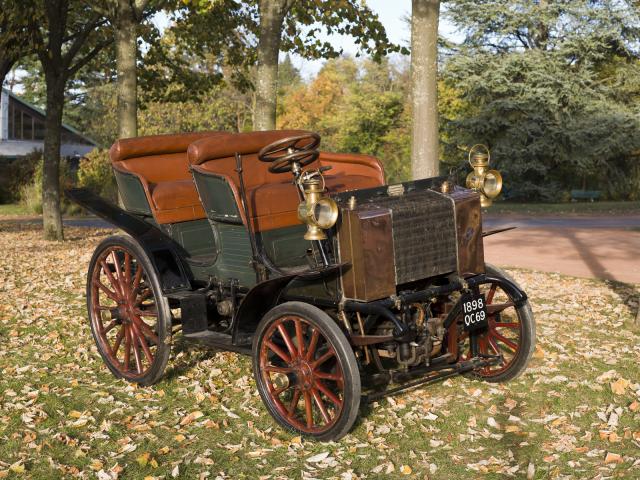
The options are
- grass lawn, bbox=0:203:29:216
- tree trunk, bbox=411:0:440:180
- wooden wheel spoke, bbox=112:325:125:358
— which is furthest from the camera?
grass lawn, bbox=0:203:29:216

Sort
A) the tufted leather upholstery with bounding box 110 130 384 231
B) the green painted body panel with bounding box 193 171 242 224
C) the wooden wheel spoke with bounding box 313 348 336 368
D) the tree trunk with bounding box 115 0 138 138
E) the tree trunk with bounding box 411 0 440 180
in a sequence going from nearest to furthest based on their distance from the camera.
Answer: the wooden wheel spoke with bounding box 313 348 336 368 < the green painted body panel with bounding box 193 171 242 224 < the tufted leather upholstery with bounding box 110 130 384 231 < the tree trunk with bounding box 411 0 440 180 < the tree trunk with bounding box 115 0 138 138

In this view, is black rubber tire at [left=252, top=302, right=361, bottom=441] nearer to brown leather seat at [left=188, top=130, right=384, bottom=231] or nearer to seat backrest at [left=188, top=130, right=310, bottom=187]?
brown leather seat at [left=188, top=130, right=384, bottom=231]

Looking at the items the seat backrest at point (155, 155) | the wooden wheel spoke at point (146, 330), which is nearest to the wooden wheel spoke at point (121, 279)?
the wooden wheel spoke at point (146, 330)

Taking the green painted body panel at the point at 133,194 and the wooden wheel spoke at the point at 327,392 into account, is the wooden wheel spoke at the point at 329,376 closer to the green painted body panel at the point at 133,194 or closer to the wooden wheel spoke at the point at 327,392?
the wooden wheel spoke at the point at 327,392

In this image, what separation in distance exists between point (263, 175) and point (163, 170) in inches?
40.0

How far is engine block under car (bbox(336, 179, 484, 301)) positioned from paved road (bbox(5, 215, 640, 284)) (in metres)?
5.73

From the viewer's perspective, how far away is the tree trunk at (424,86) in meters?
8.16

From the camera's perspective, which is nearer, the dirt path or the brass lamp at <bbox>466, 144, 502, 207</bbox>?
the brass lamp at <bbox>466, 144, 502, 207</bbox>

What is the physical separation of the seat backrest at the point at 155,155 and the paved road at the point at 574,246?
6.18 metres

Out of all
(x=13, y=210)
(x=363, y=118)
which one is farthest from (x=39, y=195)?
(x=363, y=118)

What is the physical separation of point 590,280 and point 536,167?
59.4ft

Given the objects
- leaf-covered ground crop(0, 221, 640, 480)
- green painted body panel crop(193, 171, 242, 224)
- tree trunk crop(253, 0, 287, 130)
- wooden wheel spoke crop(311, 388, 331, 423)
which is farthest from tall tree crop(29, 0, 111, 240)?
wooden wheel spoke crop(311, 388, 331, 423)

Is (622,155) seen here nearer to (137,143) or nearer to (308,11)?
(308,11)

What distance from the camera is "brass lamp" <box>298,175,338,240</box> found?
431 centimetres
